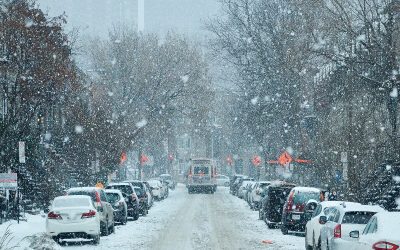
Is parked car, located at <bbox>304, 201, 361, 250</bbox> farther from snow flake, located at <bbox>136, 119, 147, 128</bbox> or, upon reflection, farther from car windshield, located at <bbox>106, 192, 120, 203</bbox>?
snow flake, located at <bbox>136, 119, 147, 128</bbox>

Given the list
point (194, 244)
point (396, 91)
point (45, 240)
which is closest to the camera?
point (45, 240)

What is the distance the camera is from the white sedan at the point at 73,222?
86.8 ft

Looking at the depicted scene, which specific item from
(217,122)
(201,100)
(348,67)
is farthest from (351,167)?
(217,122)

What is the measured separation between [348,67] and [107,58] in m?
46.8

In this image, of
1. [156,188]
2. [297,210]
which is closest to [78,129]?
[156,188]

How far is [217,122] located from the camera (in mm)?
132375

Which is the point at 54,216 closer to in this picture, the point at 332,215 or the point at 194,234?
the point at 194,234

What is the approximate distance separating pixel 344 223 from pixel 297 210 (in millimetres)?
11228

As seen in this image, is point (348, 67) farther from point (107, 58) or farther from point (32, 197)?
point (107, 58)

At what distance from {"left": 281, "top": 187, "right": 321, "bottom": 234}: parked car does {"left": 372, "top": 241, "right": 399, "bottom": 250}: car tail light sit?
15041 millimetres

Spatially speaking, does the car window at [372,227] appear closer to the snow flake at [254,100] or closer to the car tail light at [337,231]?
the car tail light at [337,231]

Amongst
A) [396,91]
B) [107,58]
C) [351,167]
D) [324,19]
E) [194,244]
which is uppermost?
[107,58]

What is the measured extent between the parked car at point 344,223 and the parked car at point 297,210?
954cm

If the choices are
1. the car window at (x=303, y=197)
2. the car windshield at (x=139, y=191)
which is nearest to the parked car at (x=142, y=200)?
the car windshield at (x=139, y=191)
